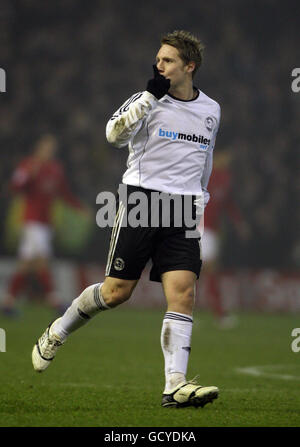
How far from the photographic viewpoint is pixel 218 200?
525 inches

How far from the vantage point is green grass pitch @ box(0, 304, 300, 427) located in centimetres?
495

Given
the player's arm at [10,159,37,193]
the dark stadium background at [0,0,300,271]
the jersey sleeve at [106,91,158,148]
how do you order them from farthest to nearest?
the dark stadium background at [0,0,300,271]
the player's arm at [10,159,37,193]
the jersey sleeve at [106,91,158,148]

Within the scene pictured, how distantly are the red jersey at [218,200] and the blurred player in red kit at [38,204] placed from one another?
5.87 ft

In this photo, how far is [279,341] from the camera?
35.0 feet

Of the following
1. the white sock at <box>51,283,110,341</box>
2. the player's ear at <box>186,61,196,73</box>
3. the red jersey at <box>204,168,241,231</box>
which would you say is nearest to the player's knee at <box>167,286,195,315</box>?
the white sock at <box>51,283,110,341</box>

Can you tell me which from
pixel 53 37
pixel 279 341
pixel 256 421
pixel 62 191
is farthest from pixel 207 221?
pixel 256 421

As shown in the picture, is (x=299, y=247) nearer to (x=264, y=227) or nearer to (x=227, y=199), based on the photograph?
(x=264, y=227)

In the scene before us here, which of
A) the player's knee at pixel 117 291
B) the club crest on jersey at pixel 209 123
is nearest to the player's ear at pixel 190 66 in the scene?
the club crest on jersey at pixel 209 123

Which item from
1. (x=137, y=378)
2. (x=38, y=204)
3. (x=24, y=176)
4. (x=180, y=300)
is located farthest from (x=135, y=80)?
(x=180, y=300)

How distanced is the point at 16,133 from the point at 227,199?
5.96m

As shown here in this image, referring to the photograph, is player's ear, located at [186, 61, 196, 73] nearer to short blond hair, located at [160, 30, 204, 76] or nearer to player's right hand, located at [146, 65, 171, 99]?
short blond hair, located at [160, 30, 204, 76]

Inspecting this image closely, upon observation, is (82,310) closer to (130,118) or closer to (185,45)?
(130,118)

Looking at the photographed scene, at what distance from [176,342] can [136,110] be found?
1315 millimetres

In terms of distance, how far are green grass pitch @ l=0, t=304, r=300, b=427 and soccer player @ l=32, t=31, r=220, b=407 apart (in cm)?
53
